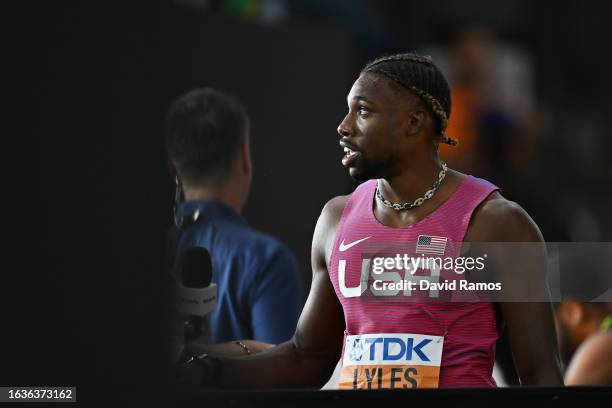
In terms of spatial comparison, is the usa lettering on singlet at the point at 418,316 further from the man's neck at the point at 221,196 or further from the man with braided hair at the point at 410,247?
the man's neck at the point at 221,196

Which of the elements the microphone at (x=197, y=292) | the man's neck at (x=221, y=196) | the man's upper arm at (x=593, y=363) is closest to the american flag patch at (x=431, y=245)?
the microphone at (x=197, y=292)

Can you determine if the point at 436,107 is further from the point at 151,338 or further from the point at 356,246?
the point at 151,338

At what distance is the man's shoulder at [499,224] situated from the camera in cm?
243

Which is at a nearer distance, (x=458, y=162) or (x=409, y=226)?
(x=409, y=226)

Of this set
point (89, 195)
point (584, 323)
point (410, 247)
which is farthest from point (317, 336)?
point (89, 195)

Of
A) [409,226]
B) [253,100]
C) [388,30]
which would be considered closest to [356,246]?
[409,226]

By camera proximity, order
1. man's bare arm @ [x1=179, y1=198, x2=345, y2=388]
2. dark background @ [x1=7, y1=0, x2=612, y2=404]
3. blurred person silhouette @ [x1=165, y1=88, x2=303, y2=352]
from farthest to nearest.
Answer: blurred person silhouette @ [x1=165, y1=88, x2=303, y2=352] → man's bare arm @ [x1=179, y1=198, x2=345, y2=388] → dark background @ [x1=7, y1=0, x2=612, y2=404]

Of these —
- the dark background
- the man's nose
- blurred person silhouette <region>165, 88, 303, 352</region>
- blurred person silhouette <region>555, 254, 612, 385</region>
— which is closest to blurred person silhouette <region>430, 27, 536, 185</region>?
blurred person silhouette <region>555, 254, 612, 385</region>

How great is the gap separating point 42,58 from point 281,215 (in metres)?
1.79

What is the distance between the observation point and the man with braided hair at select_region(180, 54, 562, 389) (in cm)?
241

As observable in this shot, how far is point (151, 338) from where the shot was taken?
1.27m

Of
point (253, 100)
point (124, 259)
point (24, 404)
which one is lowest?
point (24, 404)

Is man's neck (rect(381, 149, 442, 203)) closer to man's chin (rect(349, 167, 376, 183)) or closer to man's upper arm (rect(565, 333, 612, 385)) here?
man's chin (rect(349, 167, 376, 183))

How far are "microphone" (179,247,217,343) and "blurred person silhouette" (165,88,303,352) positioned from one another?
5 centimetres
